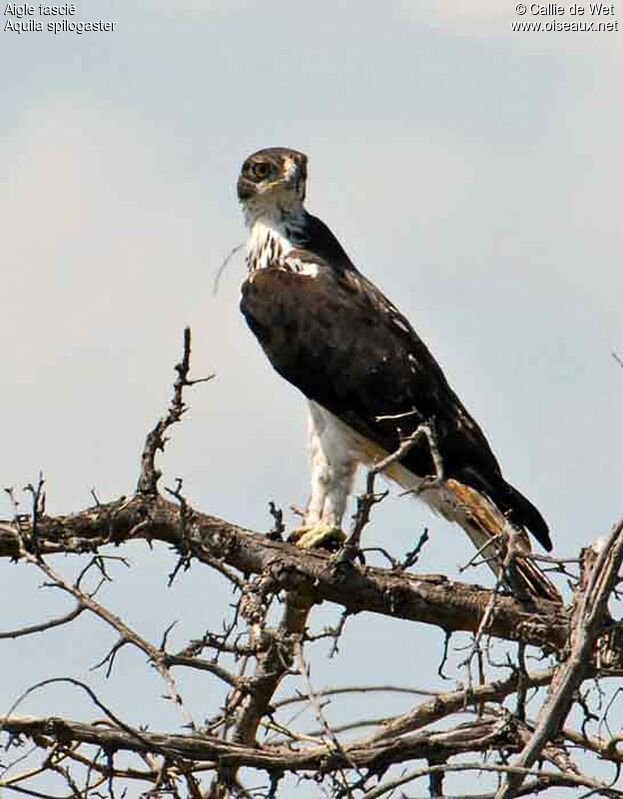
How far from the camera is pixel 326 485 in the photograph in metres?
9.33

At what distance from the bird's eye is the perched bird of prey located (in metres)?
0.01

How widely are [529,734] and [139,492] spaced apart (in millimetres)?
1890

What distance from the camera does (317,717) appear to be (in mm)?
6148

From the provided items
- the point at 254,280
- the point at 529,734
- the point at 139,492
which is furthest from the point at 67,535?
the point at 254,280

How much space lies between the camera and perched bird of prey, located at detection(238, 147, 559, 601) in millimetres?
9180

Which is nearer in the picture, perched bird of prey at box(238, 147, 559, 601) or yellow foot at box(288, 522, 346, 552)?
yellow foot at box(288, 522, 346, 552)

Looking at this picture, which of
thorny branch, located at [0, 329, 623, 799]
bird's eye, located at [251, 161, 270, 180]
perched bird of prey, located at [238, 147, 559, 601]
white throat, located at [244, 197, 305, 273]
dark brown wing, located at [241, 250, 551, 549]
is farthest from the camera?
bird's eye, located at [251, 161, 270, 180]

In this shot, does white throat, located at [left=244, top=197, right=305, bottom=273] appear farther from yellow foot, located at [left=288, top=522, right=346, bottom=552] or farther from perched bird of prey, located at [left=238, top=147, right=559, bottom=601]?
yellow foot, located at [left=288, top=522, right=346, bottom=552]

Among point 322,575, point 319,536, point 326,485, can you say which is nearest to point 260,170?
point 326,485

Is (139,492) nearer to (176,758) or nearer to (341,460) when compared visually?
(176,758)

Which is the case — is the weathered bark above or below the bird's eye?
below

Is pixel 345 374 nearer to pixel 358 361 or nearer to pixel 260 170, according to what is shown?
pixel 358 361

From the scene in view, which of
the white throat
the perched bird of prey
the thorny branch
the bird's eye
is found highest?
the bird's eye

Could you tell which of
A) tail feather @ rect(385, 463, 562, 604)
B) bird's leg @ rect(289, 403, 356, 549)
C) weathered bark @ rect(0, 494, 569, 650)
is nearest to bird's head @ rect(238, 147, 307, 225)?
bird's leg @ rect(289, 403, 356, 549)
